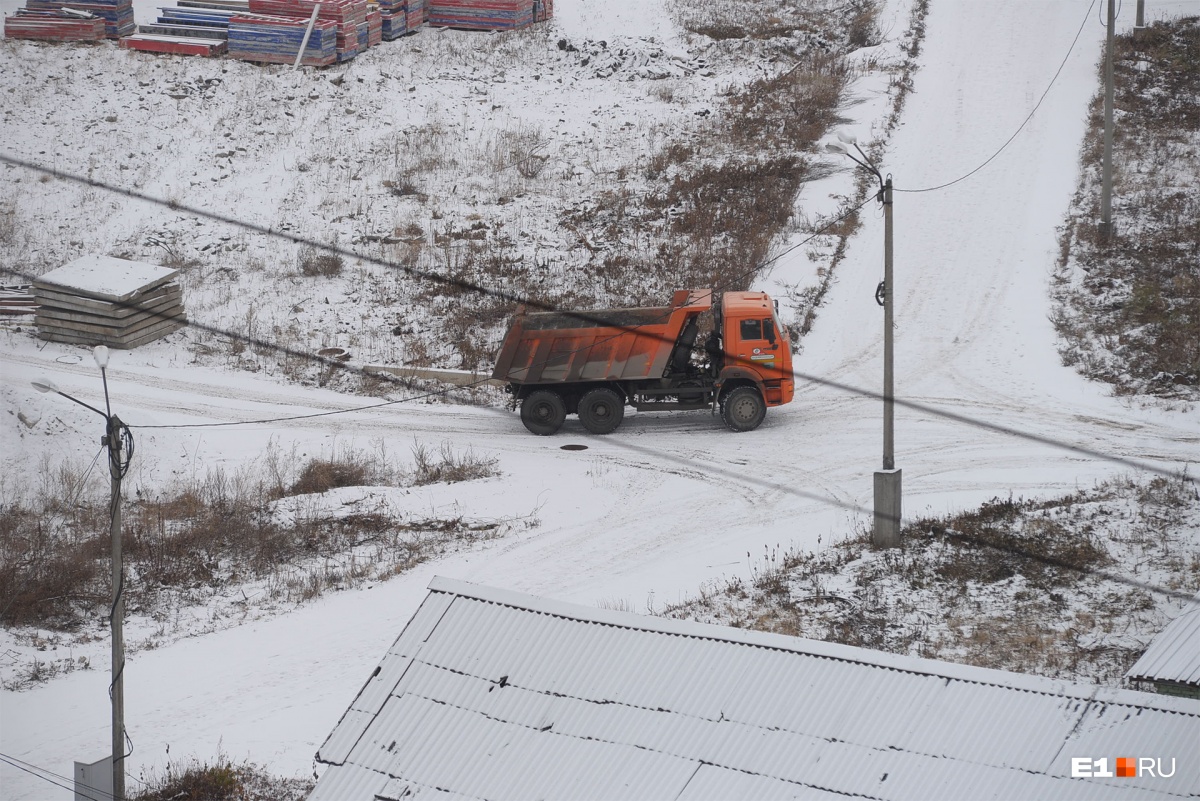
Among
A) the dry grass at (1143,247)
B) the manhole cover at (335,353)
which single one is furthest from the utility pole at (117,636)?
the dry grass at (1143,247)

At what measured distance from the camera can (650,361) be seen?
1984 centimetres

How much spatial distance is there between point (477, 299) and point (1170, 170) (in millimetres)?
17167

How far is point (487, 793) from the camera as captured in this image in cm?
811

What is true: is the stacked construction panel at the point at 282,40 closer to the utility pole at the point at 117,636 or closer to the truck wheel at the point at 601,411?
the truck wheel at the point at 601,411

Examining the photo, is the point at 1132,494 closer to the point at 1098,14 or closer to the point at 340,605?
the point at 340,605

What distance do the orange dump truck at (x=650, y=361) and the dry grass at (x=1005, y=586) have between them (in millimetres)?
4482

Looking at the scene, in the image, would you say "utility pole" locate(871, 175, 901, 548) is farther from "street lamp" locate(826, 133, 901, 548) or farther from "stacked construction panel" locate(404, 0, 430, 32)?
"stacked construction panel" locate(404, 0, 430, 32)

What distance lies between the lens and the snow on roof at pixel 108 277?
23188 mm

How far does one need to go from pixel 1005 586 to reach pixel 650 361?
23.8 ft

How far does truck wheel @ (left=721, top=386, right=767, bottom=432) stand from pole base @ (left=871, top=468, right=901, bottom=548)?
15.2 feet

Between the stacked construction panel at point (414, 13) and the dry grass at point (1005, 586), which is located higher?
the stacked construction panel at point (414, 13)

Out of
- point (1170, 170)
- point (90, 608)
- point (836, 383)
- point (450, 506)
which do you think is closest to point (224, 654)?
point (90, 608)

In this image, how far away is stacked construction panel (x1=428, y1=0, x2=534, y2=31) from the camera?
37.8m
